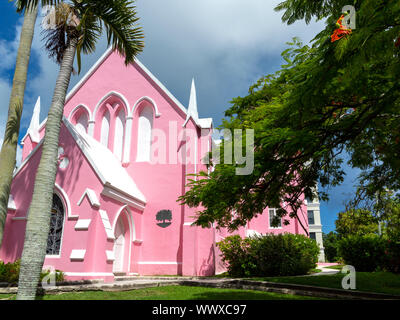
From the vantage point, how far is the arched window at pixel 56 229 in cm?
1313

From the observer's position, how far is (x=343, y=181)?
363 inches

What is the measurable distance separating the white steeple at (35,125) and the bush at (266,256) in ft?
44.4

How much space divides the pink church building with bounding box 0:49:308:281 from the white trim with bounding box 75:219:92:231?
0.14ft

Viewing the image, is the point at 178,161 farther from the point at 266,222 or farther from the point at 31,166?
the point at 266,222

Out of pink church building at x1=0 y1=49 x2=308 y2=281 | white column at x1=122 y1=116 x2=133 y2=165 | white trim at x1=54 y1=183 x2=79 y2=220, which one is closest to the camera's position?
pink church building at x1=0 y1=49 x2=308 y2=281

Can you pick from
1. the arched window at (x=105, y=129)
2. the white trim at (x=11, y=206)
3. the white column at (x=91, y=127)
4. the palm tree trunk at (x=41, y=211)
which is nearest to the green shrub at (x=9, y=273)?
the white trim at (x=11, y=206)

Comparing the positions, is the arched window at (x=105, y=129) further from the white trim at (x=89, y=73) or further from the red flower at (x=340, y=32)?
the red flower at (x=340, y=32)

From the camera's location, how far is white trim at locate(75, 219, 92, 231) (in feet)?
40.7

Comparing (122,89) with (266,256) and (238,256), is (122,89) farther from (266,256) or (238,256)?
(266,256)

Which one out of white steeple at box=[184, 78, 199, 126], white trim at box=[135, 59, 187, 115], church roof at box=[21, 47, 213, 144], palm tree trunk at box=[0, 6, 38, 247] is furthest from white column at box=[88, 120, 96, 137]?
palm tree trunk at box=[0, 6, 38, 247]

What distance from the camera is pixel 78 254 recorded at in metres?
12.1

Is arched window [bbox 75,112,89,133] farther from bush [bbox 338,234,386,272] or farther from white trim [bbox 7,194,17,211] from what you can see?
bush [bbox 338,234,386,272]

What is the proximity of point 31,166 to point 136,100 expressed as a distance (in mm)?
7584
